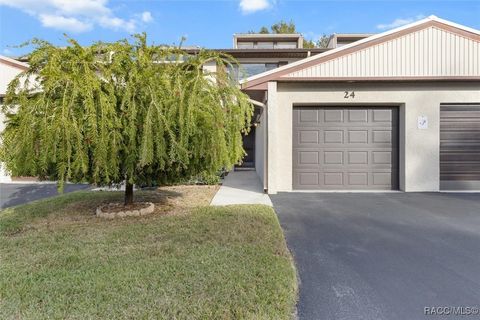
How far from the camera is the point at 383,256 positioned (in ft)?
11.6

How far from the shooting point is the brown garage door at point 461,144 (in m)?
7.94

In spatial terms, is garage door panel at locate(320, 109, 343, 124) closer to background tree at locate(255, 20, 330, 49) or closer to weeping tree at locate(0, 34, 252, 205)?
weeping tree at locate(0, 34, 252, 205)

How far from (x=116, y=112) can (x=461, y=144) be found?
8.88m

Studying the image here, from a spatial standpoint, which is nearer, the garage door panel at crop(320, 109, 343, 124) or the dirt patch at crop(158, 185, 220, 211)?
the dirt patch at crop(158, 185, 220, 211)

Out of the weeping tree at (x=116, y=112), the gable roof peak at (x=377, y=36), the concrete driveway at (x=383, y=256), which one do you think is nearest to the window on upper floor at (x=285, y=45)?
the gable roof peak at (x=377, y=36)

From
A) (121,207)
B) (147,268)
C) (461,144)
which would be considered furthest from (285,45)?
(147,268)

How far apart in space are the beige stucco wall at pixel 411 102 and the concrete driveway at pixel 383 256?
5.23ft

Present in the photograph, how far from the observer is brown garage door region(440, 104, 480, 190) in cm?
794

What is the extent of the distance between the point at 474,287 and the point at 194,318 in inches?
107

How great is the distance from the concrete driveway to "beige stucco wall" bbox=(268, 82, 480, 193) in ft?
5.23

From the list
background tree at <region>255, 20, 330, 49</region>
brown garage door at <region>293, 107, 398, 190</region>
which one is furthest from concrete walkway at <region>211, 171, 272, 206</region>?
background tree at <region>255, 20, 330, 49</region>

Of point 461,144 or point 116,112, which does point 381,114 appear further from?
point 116,112

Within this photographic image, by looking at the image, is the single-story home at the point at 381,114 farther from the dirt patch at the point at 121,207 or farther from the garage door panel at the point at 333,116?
the dirt patch at the point at 121,207

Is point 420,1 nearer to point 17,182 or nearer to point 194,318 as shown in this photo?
point 194,318
